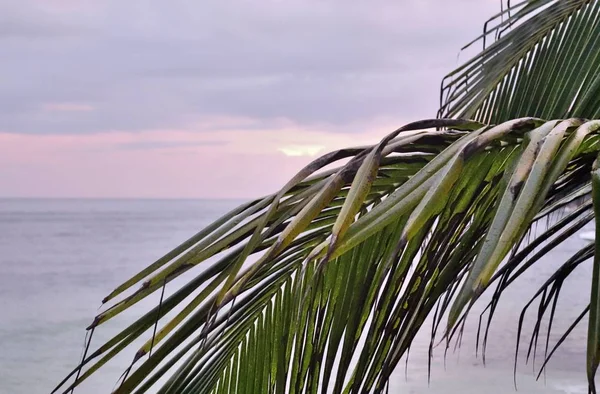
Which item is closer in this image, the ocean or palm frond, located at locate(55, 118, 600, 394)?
palm frond, located at locate(55, 118, 600, 394)

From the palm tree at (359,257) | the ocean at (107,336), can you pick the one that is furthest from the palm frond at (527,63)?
the ocean at (107,336)

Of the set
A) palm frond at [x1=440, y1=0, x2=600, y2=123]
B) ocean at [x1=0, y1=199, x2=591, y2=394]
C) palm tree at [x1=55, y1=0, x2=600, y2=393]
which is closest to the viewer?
palm tree at [x1=55, y1=0, x2=600, y2=393]

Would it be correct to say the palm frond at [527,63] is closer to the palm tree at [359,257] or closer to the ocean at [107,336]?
the palm tree at [359,257]

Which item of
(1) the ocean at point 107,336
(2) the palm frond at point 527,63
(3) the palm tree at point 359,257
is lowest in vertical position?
(1) the ocean at point 107,336

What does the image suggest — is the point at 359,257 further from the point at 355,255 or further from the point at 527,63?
the point at 527,63

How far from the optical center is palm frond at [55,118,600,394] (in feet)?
1.83

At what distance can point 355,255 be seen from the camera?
953 mm

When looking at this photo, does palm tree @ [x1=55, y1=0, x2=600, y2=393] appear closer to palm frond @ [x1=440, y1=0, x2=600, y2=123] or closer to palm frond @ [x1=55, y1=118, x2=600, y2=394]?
palm frond @ [x1=55, y1=118, x2=600, y2=394]

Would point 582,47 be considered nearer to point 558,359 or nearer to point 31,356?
point 558,359

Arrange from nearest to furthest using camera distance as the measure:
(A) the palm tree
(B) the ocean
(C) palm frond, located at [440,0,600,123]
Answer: (A) the palm tree → (C) palm frond, located at [440,0,600,123] → (B) the ocean

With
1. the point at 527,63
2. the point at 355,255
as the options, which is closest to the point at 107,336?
the point at 527,63

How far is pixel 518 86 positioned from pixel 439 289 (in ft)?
3.90

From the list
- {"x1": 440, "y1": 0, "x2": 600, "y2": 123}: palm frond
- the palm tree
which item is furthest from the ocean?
the palm tree

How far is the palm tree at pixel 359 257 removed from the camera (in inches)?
21.5
